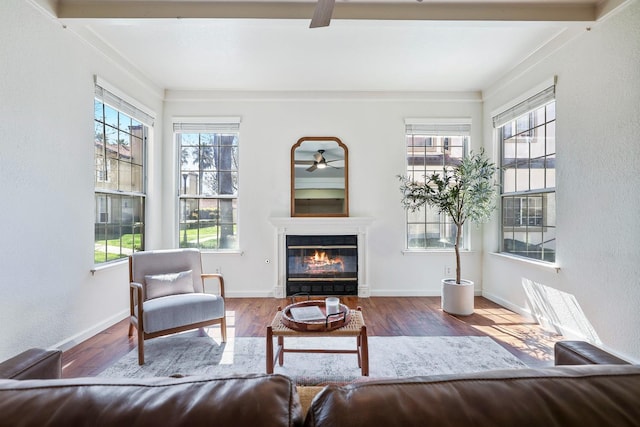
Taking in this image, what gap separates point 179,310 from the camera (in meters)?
2.52

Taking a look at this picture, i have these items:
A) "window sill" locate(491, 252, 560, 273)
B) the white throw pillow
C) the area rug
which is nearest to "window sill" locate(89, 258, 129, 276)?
the white throw pillow

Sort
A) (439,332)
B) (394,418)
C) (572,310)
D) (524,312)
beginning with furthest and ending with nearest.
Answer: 1. (524,312)
2. (439,332)
3. (572,310)
4. (394,418)

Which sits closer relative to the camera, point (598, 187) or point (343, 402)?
point (343, 402)

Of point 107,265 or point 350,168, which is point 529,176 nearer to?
point 350,168

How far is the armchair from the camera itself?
2426 mm

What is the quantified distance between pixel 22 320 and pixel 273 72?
3331 millimetres

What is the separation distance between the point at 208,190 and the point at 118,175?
113 cm

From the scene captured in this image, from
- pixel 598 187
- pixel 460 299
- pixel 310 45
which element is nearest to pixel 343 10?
pixel 310 45

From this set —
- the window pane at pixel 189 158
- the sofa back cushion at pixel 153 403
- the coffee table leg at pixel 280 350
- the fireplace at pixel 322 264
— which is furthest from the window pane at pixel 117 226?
the sofa back cushion at pixel 153 403

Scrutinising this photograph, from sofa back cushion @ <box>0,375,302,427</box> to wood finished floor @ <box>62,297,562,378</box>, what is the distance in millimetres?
2135

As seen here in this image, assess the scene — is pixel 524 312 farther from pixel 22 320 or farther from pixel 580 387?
pixel 22 320

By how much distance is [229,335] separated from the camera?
2.91 m

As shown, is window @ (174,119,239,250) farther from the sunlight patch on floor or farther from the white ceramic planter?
the white ceramic planter

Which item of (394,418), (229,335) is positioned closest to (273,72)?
(229,335)
